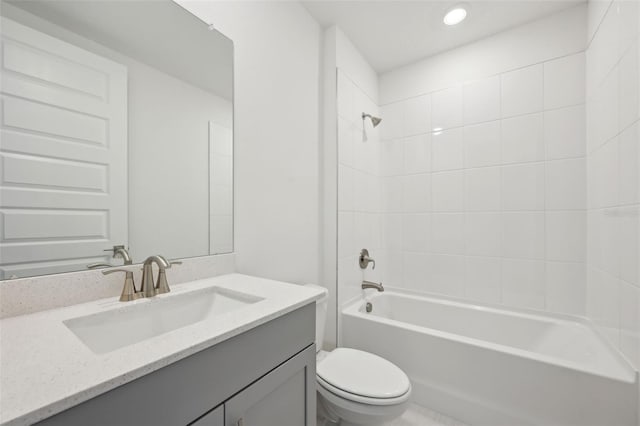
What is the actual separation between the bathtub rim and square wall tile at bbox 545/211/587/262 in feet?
1.23

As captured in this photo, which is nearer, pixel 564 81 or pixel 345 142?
pixel 564 81

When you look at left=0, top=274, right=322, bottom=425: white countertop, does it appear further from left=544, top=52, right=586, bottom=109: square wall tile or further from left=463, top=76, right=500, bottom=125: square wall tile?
left=544, top=52, right=586, bottom=109: square wall tile

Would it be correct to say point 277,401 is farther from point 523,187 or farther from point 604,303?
point 523,187

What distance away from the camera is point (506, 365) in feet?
4.47

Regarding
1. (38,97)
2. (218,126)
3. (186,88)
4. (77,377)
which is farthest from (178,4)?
(77,377)

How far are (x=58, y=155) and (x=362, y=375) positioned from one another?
1414mm

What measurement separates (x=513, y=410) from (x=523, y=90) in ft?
6.30

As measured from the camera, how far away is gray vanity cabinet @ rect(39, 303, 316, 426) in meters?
0.47

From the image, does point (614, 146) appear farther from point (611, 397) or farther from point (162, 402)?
point (162, 402)

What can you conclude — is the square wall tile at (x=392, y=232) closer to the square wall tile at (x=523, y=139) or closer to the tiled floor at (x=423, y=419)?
the square wall tile at (x=523, y=139)

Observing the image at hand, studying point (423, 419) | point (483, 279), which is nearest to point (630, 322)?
point (483, 279)

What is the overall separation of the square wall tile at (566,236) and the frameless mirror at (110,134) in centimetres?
198

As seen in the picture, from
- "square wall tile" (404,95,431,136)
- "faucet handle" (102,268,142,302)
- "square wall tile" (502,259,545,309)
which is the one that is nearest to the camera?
"faucet handle" (102,268,142,302)

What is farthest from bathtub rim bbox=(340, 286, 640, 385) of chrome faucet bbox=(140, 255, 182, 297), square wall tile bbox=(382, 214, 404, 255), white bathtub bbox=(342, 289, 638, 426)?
chrome faucet bbox=(140, 255, 182, 297)
